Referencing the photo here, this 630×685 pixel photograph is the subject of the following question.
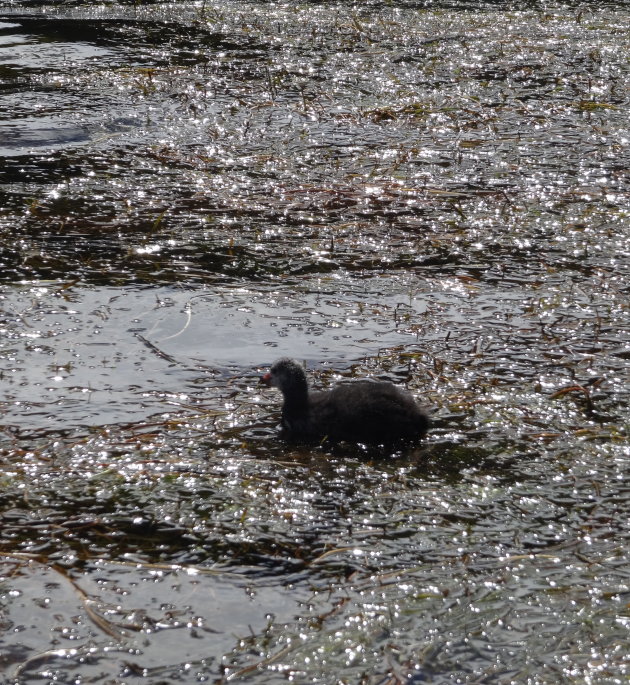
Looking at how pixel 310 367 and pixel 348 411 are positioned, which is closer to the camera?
pixel 348 411

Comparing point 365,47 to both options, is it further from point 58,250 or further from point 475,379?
point 475,379

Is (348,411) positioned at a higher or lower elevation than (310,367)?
higher

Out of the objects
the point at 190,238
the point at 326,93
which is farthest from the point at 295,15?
the point at 190,238

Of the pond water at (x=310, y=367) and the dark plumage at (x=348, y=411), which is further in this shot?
the dark plumage at (x=348, y=411)

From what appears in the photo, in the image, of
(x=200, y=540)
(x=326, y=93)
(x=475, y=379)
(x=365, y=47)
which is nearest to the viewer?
(x=200, y=540)

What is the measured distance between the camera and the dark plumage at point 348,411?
522 cm

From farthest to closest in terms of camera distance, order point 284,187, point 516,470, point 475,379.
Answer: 1. point 284,187
2. point 475,379
3. point 516,470

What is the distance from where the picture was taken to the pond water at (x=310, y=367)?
3.97 metres

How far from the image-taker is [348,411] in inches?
209

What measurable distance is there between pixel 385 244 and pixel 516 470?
3.13 meters

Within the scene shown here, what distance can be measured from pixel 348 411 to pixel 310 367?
0.87m

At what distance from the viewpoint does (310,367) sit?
6137 millimetres

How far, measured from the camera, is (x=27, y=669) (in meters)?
3.72

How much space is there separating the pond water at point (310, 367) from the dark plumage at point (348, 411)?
10 centimetres
